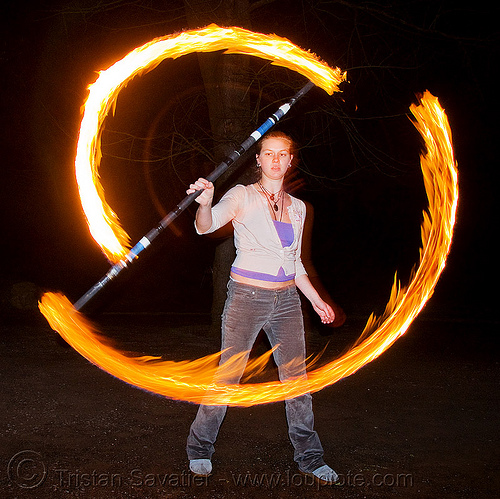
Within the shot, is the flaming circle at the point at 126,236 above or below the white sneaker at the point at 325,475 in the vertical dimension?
above

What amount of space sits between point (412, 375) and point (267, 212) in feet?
12.2

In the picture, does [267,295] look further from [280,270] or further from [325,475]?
[325,475]

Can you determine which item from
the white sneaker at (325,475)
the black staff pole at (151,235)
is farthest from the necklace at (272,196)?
the white sneaker at (325,475)

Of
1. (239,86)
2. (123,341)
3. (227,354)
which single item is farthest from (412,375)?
(239,86)

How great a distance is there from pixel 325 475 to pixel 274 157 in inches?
82.3

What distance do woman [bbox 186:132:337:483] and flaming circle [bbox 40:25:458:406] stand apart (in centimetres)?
57

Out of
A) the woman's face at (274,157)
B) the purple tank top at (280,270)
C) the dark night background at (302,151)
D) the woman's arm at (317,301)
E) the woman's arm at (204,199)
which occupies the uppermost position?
the dark night background at (302,151)

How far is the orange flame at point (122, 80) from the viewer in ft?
15.4

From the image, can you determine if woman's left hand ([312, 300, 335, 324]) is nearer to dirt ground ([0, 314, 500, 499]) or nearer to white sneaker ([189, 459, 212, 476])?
dirt ground ([0, 314, 500, 499])

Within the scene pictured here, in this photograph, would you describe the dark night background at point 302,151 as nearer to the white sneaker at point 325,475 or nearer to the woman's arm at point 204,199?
the white sneaker at point 325,475

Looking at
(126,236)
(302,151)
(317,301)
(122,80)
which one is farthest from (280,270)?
(302,151)

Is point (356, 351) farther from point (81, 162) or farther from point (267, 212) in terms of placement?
point (81, 162)

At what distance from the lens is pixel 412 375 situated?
21.1 ft

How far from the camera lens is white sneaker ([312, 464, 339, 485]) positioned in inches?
138
